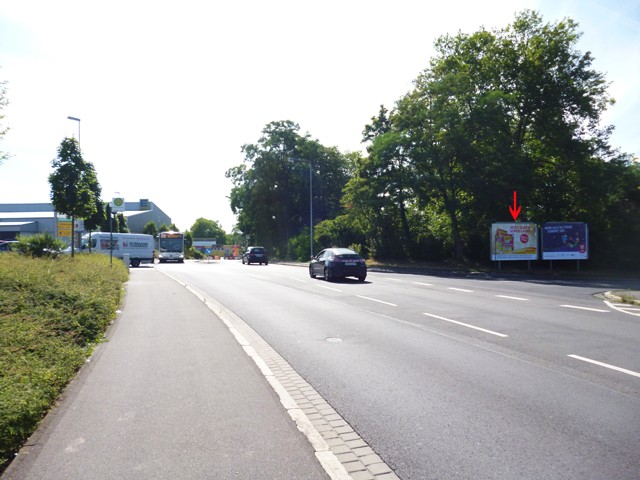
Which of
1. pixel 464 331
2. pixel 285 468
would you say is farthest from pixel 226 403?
pixel 464 331

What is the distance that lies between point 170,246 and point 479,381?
155ft

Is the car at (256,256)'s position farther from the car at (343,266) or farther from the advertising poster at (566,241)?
the advertising poster at (566,241)

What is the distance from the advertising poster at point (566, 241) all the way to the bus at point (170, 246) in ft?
116

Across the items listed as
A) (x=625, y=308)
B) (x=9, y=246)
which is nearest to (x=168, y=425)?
(x=625, y=308)

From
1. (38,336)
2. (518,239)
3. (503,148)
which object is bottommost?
(38,336)

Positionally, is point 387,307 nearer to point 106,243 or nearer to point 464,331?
point 464,331

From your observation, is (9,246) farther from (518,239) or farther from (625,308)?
(518,239)

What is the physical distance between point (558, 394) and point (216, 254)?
7905 cm

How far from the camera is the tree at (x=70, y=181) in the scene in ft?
68.8

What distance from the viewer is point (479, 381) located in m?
5.70

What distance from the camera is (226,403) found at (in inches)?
194

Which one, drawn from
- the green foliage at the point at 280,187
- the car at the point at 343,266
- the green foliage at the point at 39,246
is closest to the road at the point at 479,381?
the car at the point at 343,266

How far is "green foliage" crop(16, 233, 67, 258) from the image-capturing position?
17.2 m

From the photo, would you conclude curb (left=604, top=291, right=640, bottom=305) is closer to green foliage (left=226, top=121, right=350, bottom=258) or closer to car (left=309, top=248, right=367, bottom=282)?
car (left=309, top=248, right=367, bottom=282)
